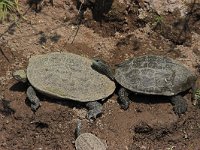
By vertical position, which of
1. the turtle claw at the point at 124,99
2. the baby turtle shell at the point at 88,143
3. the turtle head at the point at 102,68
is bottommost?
the baby turtle shell at the point at 88,143

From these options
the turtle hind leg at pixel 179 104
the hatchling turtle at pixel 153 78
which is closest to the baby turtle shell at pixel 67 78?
the hatchling turtle at pixel 153 78

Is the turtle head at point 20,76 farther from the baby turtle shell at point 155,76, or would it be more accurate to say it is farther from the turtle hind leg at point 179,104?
the turtle hind leg at point 179,104

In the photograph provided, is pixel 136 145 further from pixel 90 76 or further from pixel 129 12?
pixel 129 12

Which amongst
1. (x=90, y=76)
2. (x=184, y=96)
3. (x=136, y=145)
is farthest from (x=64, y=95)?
(x=184, y=96)

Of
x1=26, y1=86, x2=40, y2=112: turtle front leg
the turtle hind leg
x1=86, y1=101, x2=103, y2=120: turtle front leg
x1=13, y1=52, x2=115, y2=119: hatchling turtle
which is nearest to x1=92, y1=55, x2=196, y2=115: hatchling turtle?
the turtle hind leg

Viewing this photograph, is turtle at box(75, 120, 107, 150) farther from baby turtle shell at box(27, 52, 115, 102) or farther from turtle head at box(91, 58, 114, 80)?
turtle head at box(91, 58, 114, 80)

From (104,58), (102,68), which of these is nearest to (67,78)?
(102,68)
